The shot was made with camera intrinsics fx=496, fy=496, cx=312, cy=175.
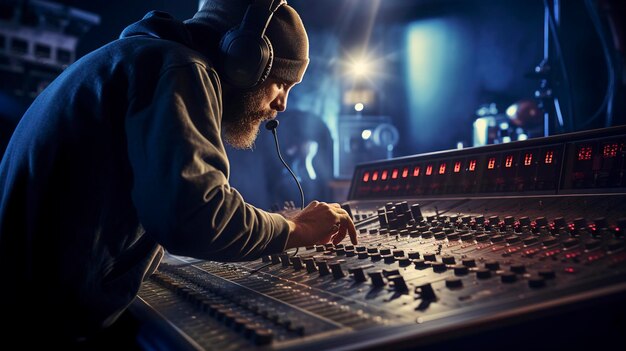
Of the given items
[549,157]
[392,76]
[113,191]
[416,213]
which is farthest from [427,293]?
[392,76]

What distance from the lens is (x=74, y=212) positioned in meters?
0.95

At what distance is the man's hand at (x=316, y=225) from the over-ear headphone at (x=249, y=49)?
35 centimetres

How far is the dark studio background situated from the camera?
11.6 ft

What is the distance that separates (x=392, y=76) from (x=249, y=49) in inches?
193

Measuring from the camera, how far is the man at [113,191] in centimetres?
88

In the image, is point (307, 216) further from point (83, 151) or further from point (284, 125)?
point (284, 125)

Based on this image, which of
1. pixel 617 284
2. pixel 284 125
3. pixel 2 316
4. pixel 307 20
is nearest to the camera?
pixel 617 284

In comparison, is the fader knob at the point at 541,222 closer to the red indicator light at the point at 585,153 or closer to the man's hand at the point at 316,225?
the red indicator light at the point at 585,153

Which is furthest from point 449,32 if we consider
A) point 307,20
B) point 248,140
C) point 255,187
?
point 248,140

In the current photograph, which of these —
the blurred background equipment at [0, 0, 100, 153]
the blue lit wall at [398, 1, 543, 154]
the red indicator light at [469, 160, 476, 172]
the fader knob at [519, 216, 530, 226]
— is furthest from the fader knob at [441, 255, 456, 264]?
the blurred background equipment at [0, 0, 100, 153]

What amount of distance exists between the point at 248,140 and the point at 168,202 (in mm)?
653

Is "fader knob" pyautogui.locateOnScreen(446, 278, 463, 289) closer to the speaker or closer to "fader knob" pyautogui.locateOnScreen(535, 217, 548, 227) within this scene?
"fader knob" pyautogui.locateOnScreen(535, 217, 548, 227)

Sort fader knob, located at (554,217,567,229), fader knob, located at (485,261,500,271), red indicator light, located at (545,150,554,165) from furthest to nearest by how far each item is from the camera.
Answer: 1. red indicator light, located at (545,150,554,165)
2. fader knob, located at (554,217,567,229)
3. fader knob, located at (485,261,500,271)

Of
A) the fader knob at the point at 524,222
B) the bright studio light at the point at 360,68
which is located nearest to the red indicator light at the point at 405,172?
the fader knob at the point at 524,222
